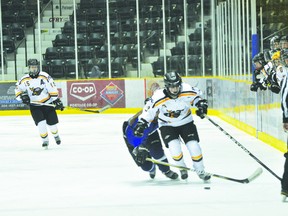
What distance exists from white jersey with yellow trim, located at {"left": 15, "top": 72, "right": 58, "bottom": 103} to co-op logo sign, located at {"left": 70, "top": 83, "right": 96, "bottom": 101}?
7158mm

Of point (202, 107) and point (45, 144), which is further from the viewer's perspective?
→ point (45, 144)

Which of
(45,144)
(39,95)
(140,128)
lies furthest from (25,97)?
(140,128)

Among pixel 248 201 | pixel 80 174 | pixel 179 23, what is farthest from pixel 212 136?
pixel 179 23

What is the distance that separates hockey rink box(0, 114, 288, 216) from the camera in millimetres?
5426

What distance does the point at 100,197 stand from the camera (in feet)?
19.8

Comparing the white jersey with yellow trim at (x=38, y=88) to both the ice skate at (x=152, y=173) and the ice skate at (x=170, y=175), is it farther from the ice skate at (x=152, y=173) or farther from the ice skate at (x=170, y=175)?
the ice skate at (x=170, y=175)

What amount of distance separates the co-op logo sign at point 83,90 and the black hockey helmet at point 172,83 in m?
11.2

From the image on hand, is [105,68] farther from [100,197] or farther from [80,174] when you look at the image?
[100,197]

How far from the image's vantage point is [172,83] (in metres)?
Answer: 6.38

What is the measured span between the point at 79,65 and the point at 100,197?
40.2 ft

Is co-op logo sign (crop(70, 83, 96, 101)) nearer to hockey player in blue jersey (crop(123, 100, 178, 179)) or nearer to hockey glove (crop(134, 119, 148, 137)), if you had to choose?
hockey player in blue jersey (crop(123, 100, 178, 179))

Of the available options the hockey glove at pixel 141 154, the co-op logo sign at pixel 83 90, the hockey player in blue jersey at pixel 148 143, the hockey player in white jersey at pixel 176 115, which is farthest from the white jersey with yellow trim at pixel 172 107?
the co-op logo sign at pixel 83 90

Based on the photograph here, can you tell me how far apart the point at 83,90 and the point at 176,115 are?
36.4 feet

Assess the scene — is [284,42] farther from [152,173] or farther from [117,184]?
[117,184]
